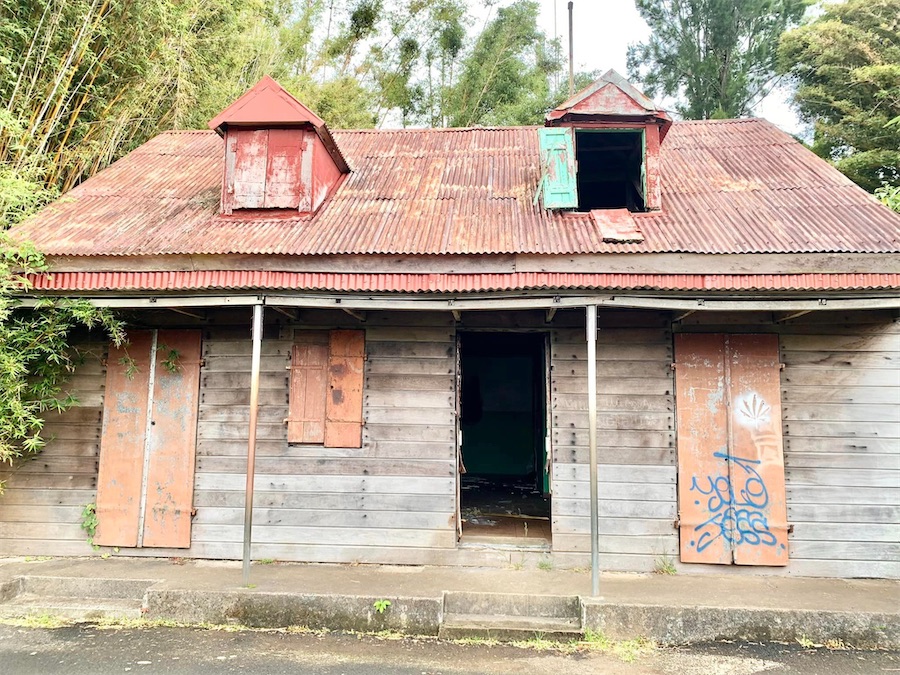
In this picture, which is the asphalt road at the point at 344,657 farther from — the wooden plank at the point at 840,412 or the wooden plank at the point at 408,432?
the wooden plank at the point at 840,412

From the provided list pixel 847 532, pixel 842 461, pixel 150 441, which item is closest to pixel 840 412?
pixel 842 461

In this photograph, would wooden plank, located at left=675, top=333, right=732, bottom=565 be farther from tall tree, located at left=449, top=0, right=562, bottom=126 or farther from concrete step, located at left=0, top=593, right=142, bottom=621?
tall tree, located at left=449, top=0, right=562, bottom=126

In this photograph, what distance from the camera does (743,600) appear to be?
5.04 m

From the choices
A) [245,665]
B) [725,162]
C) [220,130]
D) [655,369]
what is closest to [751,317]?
[655,369]

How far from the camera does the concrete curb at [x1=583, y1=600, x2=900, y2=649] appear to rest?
A: 4758 mm

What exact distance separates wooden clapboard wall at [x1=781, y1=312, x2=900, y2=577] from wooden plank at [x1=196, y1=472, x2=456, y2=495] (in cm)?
368

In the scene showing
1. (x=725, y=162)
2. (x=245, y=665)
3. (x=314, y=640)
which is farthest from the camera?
→ (x=725, y=162)

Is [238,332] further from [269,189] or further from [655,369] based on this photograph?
[655,369]

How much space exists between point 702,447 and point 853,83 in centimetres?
1463

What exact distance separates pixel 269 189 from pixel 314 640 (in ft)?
16.1

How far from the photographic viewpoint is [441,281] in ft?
18.2

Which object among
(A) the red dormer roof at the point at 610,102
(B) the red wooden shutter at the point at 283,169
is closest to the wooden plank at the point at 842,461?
(A) the red dormer roof at the point at 610,102

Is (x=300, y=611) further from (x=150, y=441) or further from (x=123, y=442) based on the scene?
(x=123, y=442)

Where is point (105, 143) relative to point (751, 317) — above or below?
above
